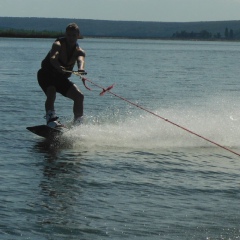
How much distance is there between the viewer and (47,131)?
13000 millimetres

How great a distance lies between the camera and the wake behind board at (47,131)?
12859 mm

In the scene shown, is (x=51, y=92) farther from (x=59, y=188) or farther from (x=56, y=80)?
(x=59, y=188)

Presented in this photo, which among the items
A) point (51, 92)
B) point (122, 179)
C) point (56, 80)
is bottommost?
point (122, 179)

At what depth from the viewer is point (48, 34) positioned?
3802 inches

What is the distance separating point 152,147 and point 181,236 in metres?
5.23

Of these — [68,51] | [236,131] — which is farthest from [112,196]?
[236,131]

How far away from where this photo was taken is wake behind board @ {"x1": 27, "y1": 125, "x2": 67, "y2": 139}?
12.9 m

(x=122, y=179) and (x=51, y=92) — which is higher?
(x=51, y=92)

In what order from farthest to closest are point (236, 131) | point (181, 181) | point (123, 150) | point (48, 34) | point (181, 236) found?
point (48, 34)
point (236, 131)
point (123, 150)
point (181, 181)
point (181, 236)

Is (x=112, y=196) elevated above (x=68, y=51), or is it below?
below

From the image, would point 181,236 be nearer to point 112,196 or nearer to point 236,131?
point 112,196

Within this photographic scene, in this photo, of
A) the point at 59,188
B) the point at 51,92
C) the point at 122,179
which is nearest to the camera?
the point at 59,188

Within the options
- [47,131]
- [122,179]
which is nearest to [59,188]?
[122,179]

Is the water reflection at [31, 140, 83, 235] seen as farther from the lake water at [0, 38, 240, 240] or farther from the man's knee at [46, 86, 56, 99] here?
the man's knee at [46, 86, 56, 99]
